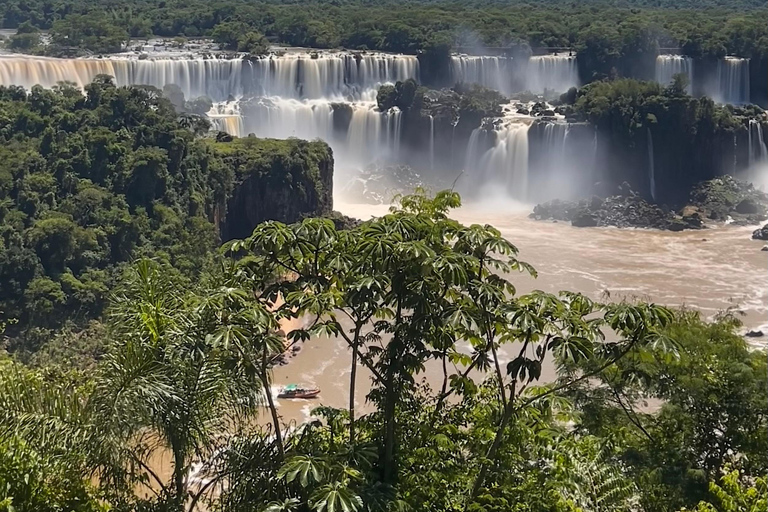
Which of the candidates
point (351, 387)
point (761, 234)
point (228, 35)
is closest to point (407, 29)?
point (228, 35)

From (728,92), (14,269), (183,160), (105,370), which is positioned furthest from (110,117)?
(728,92)

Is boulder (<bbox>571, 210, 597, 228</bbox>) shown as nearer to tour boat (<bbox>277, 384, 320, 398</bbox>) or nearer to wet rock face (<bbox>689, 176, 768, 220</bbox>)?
wet rock face (<bbox>689, 176, 768, 220</bbox>)

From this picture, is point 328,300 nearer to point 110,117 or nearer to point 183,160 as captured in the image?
point 183,160

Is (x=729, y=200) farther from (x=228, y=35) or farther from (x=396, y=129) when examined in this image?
(x=228, y=35)

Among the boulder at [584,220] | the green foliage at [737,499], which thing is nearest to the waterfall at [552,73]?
the boulder at [584,220]

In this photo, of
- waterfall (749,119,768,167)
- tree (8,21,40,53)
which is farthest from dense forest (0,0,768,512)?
tree (8,21,40,53)
